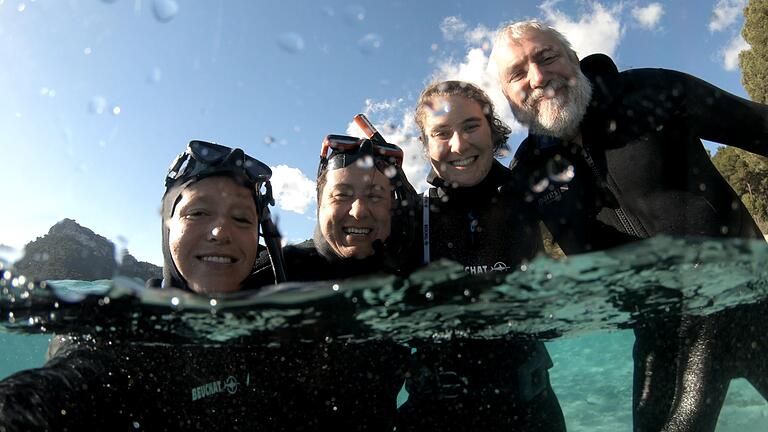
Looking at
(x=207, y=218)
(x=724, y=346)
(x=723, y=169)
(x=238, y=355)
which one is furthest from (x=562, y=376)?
(x=207, y=218)

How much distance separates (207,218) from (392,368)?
2637 millimetres

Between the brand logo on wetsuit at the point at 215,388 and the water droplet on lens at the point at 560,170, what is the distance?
3.70m

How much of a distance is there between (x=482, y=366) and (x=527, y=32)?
3.75 meters

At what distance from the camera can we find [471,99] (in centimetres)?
528

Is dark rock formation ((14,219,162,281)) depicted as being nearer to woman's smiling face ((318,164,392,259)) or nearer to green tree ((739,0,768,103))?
woman's smiling face ((318,164,392,259))

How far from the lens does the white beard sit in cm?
502

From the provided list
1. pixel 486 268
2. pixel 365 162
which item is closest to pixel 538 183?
pixel 486 268

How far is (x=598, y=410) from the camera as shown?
16.6m

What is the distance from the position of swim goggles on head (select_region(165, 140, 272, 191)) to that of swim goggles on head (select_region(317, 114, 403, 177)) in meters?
0.74

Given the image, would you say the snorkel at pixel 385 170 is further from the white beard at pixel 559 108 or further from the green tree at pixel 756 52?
the green tree at pixel 756 52

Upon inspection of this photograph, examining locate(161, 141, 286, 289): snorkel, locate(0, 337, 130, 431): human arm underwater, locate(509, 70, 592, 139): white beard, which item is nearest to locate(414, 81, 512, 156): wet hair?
locate(509, 70, 592, 139): white beard

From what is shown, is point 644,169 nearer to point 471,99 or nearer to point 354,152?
point 471,99

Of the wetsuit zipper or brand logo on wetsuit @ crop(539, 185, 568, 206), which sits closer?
the wetsuit zipper

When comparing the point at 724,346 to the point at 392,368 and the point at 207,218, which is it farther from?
the point at 207,218
